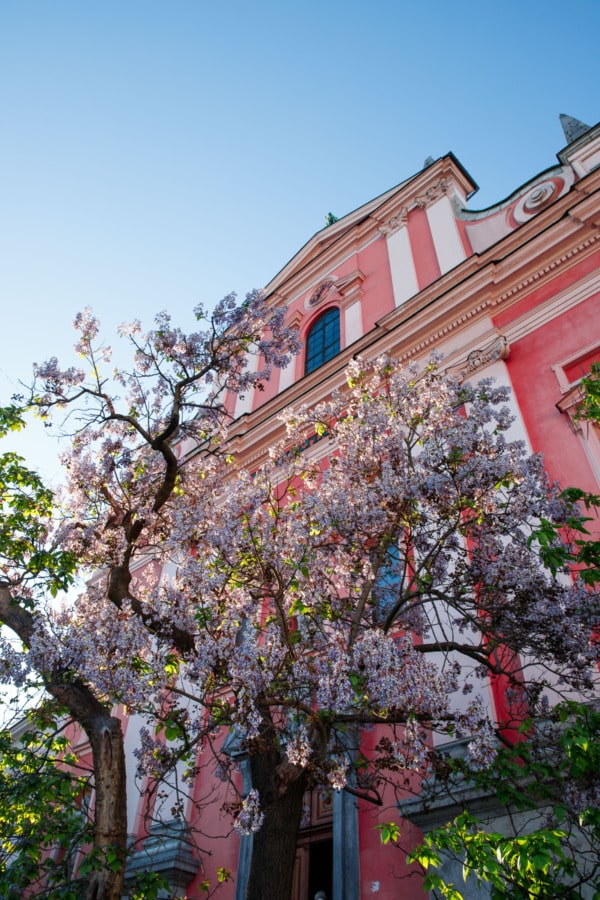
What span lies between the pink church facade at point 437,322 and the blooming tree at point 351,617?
962 millimetres

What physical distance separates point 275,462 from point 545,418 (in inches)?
144

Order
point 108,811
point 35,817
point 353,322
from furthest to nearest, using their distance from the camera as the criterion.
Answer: point 353,322, point 35,817, point 108,811

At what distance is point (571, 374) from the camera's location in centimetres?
877

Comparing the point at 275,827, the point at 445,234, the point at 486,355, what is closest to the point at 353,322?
the point at 445,234

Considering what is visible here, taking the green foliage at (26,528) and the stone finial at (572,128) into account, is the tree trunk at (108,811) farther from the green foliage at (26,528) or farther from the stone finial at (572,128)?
the stone finial at (572,128)

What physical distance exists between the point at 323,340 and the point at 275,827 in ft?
36.3

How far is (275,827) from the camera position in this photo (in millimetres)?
5488

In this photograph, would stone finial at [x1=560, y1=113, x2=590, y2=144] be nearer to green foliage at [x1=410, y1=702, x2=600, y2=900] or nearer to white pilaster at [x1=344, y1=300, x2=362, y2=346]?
white pilaster at [x1=344, y1=300, x2=362, y2=346]

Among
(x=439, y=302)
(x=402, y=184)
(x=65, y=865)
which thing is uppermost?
(x=402, y=184)

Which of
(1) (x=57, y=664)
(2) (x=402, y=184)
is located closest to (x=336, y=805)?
(1) (x=57, y=664)

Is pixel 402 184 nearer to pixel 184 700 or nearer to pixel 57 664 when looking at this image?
pixel 184 700

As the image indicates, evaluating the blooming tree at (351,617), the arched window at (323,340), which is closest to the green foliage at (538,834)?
the blooming tree at (351,617)

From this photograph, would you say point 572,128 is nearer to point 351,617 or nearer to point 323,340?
point 323,340

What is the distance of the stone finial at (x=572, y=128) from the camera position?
462 inches
